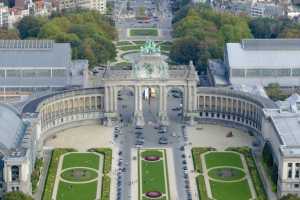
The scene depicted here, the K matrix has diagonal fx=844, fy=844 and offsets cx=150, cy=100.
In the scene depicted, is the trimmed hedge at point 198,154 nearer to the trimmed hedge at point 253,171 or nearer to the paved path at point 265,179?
the trimmed hedge at point 253,171

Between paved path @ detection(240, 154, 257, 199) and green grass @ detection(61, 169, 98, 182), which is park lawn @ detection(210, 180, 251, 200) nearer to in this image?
paved path @ detection(240, 154, 257, 199)

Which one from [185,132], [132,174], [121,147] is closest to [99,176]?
[132,174]

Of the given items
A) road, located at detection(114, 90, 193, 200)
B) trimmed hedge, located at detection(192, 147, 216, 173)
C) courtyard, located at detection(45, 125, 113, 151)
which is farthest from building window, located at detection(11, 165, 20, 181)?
trimmed hedge, located at detection(192, 147, 216, 173)

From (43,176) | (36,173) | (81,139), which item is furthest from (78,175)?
(81,139)

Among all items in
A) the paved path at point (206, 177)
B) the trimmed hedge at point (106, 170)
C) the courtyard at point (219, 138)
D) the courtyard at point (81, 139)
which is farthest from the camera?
the courtyard at point (219, 138)

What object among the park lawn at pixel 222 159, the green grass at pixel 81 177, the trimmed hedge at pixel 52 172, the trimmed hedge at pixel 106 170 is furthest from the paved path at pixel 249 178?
the trimmed hedge at pixel 52 172
